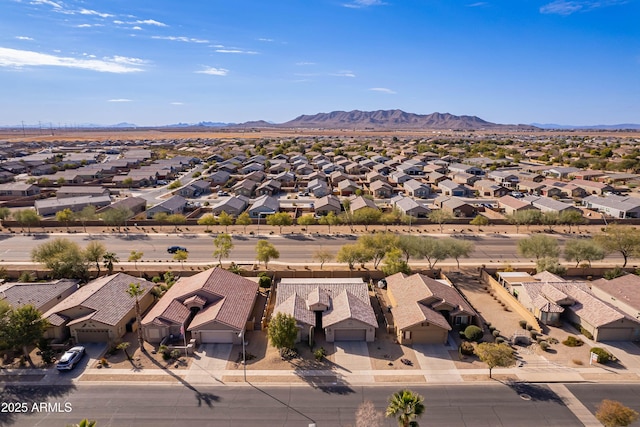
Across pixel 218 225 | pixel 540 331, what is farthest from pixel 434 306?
pixel 218 225

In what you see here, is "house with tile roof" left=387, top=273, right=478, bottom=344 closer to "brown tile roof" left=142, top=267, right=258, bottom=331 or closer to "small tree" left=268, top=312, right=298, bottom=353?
"small tree" left=268, top=312, right=298, bottom=353

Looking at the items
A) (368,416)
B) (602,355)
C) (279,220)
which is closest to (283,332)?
(368,416)

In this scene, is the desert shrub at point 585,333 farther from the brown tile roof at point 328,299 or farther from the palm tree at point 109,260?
the palm tree at point 109,260

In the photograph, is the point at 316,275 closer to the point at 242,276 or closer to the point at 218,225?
the point at 242,276

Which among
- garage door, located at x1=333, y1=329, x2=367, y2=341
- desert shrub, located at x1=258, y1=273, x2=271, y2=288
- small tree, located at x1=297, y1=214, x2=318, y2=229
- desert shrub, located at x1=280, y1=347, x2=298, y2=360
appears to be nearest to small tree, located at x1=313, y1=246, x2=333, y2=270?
desert shrub, located at x1=258, y1=273, x2=271, y2=288

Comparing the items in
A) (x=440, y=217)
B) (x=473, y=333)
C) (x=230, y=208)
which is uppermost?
(x=440, y=217)

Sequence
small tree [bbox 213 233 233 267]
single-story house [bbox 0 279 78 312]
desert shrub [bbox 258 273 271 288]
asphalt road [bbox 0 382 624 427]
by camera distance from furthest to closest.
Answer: small tree [bbox 213 233 233 267]
desert shrub [bbox 258 273 271 288]
single-story house [bbox 0 279 78 312]
asphalt road [bbox 0 382 624 427]

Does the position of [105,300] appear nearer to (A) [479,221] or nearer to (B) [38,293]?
(B) [38,293]
